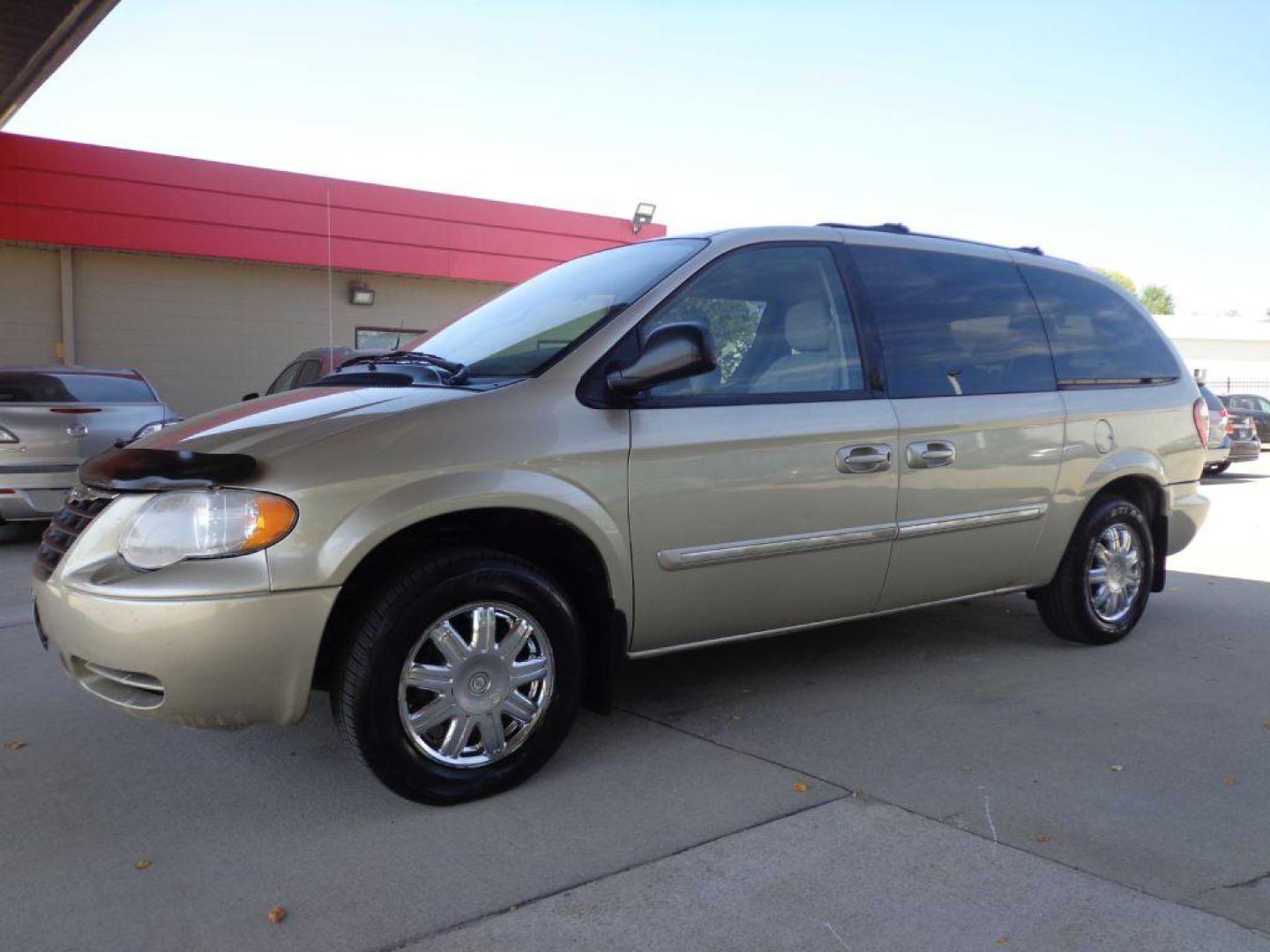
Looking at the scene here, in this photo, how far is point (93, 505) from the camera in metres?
3.29

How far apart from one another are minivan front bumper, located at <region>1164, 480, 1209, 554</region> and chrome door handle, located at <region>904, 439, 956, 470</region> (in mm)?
1703

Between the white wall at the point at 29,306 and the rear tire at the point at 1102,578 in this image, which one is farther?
the white wall at the point at 29,306

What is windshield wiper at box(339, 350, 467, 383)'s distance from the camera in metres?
3.71

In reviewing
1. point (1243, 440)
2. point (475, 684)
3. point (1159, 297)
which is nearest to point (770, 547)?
point (475, 684)

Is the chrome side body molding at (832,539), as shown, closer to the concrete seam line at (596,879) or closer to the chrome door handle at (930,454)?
the chrome door handle at (930,454)

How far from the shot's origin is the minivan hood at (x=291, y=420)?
3.15 meters

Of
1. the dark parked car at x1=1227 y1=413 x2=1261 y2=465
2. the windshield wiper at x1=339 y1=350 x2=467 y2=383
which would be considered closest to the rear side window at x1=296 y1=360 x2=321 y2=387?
the windshield wiper at x1=339 y1=350 x2=467 y2=383

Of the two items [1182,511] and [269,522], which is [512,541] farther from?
[1182,511]

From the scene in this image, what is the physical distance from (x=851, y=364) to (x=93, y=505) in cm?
274

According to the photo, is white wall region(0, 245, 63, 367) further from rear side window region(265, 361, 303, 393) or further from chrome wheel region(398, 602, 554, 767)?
chrome wheel region(398, 602, 554, 767)

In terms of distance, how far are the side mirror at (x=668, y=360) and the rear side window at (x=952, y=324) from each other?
1102mm

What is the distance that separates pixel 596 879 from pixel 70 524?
1.99 metres

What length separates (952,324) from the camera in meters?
4.65

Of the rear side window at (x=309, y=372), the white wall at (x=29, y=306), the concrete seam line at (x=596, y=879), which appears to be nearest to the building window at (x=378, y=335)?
the white wall at (x=29, y=306)
